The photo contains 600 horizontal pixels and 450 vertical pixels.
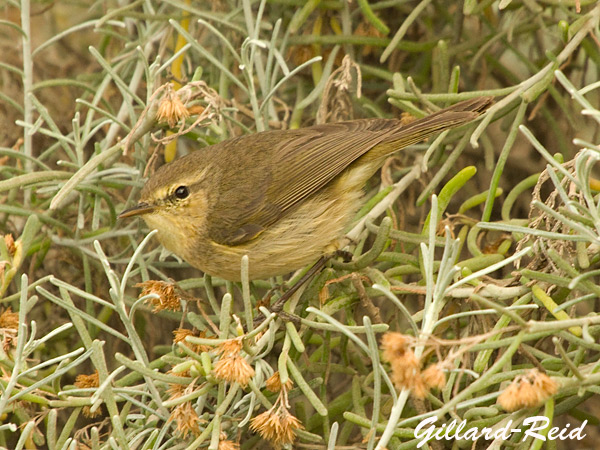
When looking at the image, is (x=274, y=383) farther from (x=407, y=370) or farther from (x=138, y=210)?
(x=138, y=210)

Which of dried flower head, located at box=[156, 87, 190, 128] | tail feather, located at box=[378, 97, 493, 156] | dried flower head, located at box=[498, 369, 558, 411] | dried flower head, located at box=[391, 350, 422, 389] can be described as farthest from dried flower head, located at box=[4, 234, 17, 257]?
dried flower head, located at box=[498, 369, 558, 411]

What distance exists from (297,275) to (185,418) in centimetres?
123

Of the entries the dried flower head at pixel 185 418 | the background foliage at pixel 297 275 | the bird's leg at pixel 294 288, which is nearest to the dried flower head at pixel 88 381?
the background foliage at pixel 297 275

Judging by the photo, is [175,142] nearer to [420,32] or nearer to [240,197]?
[240,197]

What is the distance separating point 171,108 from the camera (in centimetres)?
266

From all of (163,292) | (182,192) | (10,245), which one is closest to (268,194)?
(182,192)

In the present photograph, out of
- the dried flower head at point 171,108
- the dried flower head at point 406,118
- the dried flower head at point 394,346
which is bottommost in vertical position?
the dried flower head at point 406,118

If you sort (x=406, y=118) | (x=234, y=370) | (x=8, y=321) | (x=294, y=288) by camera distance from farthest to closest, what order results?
1. (x=406, y=118)
2. (x=294, y=288)
3. (x=8, y=321)
4. (x=234, y=370)

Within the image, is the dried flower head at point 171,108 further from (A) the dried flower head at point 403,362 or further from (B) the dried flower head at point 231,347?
(A) the dried flower head at point 403,362

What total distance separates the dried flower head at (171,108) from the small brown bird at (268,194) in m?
0.49

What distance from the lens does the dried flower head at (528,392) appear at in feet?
5.31

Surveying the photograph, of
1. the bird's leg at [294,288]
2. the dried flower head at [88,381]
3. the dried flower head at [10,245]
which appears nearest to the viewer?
the dried flower head at [88,381]

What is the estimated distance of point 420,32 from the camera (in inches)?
140

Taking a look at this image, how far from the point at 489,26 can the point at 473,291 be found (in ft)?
4.66
